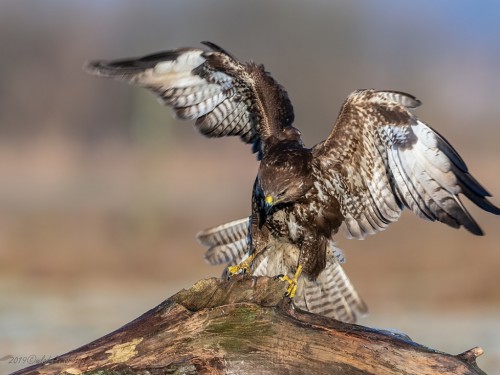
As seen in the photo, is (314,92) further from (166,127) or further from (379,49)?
(166,127)

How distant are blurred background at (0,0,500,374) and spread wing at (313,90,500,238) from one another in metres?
2.76

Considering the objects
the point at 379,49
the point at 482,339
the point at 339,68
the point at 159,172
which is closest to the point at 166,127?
the point at 159,172

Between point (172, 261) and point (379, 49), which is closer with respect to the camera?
point (172, 261)

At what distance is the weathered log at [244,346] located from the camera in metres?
6.54

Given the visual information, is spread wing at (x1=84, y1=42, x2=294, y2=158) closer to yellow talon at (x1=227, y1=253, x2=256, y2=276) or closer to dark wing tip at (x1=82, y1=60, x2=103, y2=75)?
dark wing tip at (x1=82, y1=60, x2=103, y2=75)

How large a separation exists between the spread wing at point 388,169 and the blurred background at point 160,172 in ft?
9.07

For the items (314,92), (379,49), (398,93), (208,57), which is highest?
(379,49)

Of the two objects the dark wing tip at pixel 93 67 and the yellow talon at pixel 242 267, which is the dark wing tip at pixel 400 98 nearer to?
the yellow talon at pixel 242 267

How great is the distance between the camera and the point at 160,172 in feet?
121

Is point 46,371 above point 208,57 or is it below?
below

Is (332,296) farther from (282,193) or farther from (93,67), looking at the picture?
(93,67)

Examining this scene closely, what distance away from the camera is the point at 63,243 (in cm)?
2342

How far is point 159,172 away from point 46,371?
3006cm

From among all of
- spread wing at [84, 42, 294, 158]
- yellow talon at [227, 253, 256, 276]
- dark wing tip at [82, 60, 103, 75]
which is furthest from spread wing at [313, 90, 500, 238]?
dark wing tip at [82, 60, 103, 75]
